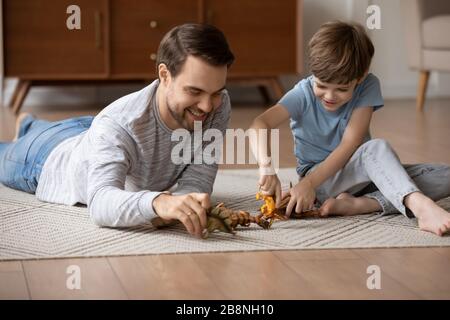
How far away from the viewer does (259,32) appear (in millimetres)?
4078

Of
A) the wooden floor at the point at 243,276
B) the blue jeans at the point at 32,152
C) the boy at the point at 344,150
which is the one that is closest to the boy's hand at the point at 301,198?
the boy at the point at 344,150

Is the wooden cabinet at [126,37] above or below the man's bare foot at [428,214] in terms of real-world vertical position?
above

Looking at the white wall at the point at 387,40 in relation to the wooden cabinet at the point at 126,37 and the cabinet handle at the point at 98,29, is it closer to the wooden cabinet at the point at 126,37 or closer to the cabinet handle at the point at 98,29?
the wooden cabinet at the point at 126,37

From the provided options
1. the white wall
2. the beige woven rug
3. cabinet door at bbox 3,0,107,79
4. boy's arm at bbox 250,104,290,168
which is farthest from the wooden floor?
the white wall

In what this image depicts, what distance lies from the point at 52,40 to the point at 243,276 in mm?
2720

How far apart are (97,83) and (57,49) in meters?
0.37

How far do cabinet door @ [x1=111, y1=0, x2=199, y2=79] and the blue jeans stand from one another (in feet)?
5.80

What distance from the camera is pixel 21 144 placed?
2178 millimetres

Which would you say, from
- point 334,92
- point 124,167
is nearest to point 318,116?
point 334,92

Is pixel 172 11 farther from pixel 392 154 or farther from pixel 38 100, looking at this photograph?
pixel 392 154

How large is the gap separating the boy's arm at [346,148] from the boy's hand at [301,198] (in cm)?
3

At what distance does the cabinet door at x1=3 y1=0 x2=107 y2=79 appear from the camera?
12.5 feet

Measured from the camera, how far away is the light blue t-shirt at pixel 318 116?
190cm

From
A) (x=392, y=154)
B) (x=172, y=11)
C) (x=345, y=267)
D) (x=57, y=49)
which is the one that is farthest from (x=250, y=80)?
(x=345, y=267)
